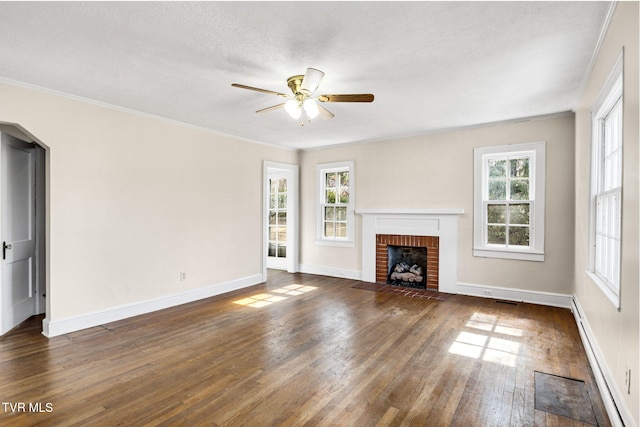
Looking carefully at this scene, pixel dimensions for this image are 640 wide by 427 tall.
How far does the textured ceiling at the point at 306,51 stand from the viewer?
7.24 ft

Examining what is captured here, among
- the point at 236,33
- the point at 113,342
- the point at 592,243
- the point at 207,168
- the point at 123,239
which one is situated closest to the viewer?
the point at 236,33

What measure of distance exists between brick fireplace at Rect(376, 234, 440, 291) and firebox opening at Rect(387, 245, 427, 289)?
0.24ft

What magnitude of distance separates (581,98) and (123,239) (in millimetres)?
5556

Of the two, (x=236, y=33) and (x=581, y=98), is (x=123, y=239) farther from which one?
(x=581, y=98)

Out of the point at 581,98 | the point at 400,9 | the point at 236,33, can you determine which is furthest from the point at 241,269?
the point at 581,98

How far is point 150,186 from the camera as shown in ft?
14.9

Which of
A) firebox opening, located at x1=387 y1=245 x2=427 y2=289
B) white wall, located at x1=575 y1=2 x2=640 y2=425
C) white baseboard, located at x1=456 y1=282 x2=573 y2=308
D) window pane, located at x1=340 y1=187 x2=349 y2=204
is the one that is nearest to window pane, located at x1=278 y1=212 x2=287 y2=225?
window pane, located at x1=340 y1=187 x2=349 y2=204

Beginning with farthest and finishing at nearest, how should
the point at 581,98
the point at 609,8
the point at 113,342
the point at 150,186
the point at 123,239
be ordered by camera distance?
the point at 150,186 < the point at 123,239 < the point at 581,98 < the point at 113,342 < the point at 609,8

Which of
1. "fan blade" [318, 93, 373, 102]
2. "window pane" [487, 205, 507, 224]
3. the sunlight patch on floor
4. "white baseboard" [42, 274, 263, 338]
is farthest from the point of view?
"window pane" [487, 205, 507, 224]

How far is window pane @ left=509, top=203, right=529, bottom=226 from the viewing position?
4.91m

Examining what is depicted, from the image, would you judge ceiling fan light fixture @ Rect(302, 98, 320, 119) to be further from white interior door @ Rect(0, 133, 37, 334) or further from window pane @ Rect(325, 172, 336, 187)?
window pane @ Rect(325, 172, 336, 187)

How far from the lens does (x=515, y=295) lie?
493cm

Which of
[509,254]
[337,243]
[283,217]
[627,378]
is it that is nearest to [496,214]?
[509,254]

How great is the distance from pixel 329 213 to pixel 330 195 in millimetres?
362
